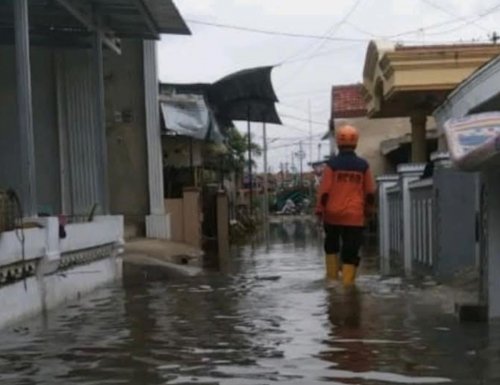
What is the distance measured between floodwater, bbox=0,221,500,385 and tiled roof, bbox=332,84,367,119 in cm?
2888

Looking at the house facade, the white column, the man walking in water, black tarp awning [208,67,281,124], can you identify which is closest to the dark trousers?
the man walking in water

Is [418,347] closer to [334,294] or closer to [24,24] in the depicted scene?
[334,294]

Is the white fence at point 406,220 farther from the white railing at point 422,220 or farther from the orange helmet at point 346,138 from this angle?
the orange helmet at point 346,138

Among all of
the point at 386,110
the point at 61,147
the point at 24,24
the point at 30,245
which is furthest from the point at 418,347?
the point at 386,110

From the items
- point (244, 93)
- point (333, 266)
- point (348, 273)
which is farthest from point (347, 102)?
point (348, 273)

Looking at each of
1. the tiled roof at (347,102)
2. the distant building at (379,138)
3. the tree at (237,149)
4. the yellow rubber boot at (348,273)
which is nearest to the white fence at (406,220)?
the yellow rubber boot at (348,273)

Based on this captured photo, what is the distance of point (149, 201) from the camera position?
22.1 metres

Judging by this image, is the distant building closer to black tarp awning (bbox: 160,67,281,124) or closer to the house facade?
black tarp awning (bbox: 160,67,281,124)

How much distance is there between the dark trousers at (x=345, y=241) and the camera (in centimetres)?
1063

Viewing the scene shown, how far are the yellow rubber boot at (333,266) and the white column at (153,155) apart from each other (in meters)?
11.1

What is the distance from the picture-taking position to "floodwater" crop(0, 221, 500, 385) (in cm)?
579

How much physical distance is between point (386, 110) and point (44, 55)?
7.79m

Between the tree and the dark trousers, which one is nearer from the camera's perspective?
the dark trousers

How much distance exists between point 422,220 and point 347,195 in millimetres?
2758
